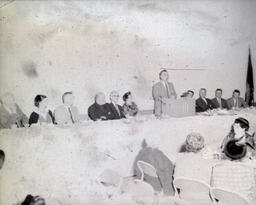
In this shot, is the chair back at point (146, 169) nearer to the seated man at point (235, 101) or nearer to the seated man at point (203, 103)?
the seated man at point (203, 103)

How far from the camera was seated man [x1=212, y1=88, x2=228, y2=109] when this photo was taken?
1978 millimetres

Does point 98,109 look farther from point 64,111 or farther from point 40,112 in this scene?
point 40,112

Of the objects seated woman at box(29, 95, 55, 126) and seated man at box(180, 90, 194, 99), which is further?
seated man at box(180, 90, 194, 99)

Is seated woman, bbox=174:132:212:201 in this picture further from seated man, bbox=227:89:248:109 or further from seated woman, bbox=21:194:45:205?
seated woman, bbox=21:194:45:205

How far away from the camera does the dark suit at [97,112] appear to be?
71.5 inches

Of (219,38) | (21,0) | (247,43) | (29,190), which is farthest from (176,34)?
(29,190)

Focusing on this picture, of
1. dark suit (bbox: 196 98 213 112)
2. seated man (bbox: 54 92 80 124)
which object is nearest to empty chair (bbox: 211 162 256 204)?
dark suit (bbox: 196 98 213 112)

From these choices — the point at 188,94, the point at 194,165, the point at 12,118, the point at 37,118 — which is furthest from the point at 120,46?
the point at 194,165

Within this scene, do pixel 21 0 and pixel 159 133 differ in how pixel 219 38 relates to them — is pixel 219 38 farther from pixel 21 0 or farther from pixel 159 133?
pixel 21 0

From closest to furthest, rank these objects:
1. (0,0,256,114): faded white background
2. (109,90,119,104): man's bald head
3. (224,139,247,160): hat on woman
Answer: (0,0,256,114): faded white background → (109,90,119,104): man's bald head → (224,139,247,160): hat on woman

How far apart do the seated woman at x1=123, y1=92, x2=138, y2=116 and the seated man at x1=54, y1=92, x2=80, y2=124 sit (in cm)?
29

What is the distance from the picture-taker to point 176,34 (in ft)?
6.19

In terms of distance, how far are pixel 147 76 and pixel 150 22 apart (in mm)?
314

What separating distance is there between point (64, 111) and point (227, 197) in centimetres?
109
